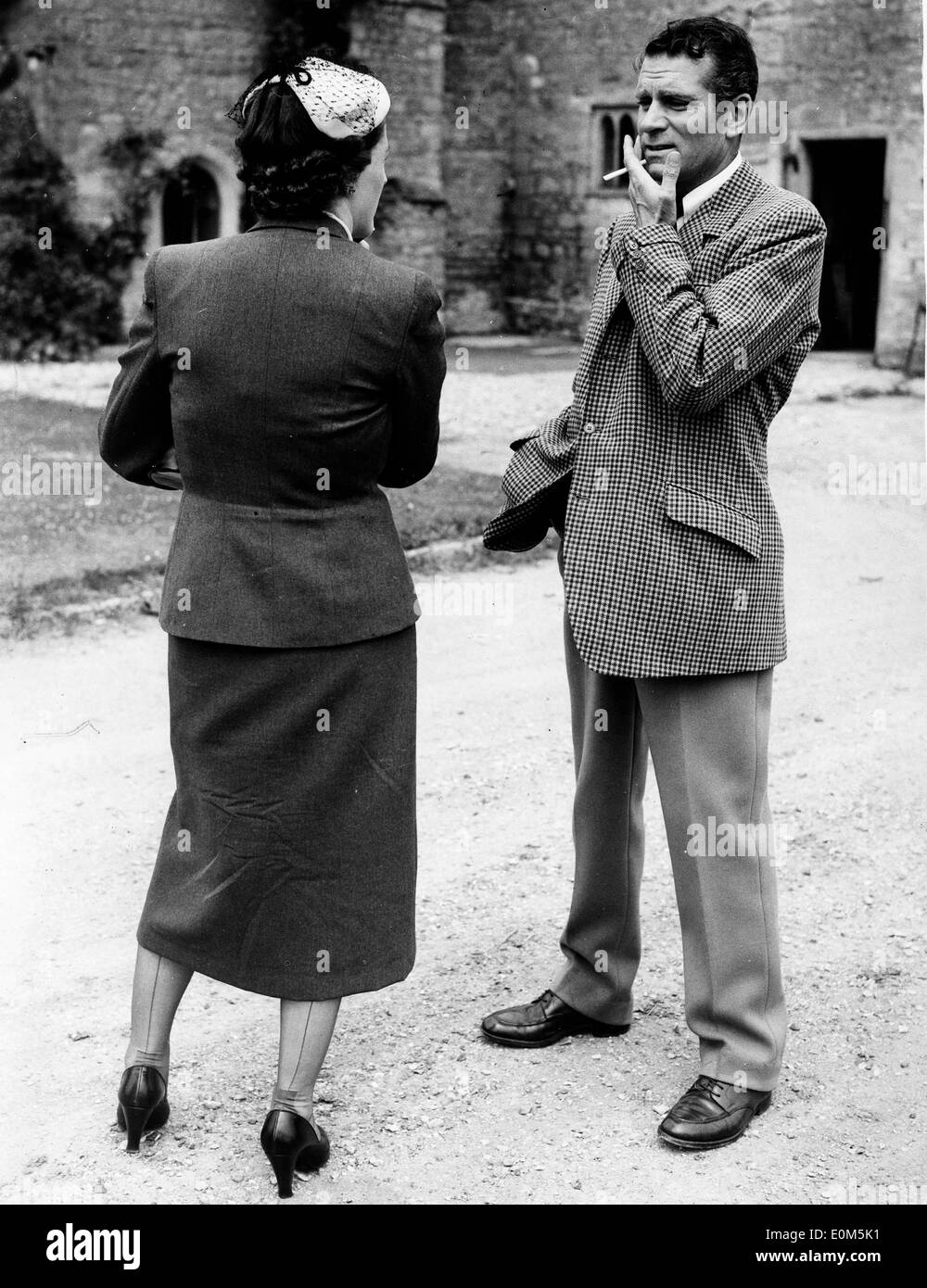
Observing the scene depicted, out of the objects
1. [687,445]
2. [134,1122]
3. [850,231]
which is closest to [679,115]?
[687,445]

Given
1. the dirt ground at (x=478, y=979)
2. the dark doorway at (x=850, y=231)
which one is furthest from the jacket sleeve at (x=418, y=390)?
the dark doorway at (x=850, y=231)

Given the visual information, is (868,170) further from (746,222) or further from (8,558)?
(746,222)

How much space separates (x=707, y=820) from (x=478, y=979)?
3.46ft

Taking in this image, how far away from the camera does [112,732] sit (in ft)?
18.5

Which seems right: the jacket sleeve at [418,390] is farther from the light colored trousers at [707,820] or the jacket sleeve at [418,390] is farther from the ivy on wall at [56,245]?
the ivy on wall at [56,245]

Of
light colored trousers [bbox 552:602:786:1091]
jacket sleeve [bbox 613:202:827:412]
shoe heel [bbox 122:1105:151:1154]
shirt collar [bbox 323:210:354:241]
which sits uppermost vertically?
shirt collar [bbox 323:210:354:241]

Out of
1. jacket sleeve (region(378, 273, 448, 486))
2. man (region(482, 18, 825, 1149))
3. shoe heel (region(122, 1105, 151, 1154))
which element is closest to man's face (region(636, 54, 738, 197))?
man (region(482, 18, 825, 1149))

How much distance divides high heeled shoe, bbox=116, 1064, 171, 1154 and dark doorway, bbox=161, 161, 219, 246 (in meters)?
13.9

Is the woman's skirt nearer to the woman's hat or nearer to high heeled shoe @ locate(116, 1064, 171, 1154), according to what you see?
high heeled shoe @ locate(116, 1064, 171, 1154)

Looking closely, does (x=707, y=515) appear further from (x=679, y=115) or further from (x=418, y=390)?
(x=679, y=115)

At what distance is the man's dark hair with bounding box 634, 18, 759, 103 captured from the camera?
3.08 m

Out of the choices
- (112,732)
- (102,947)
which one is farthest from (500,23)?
(102,947)

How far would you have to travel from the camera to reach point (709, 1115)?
329 centimetres

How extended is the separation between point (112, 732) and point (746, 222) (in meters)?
3.30
